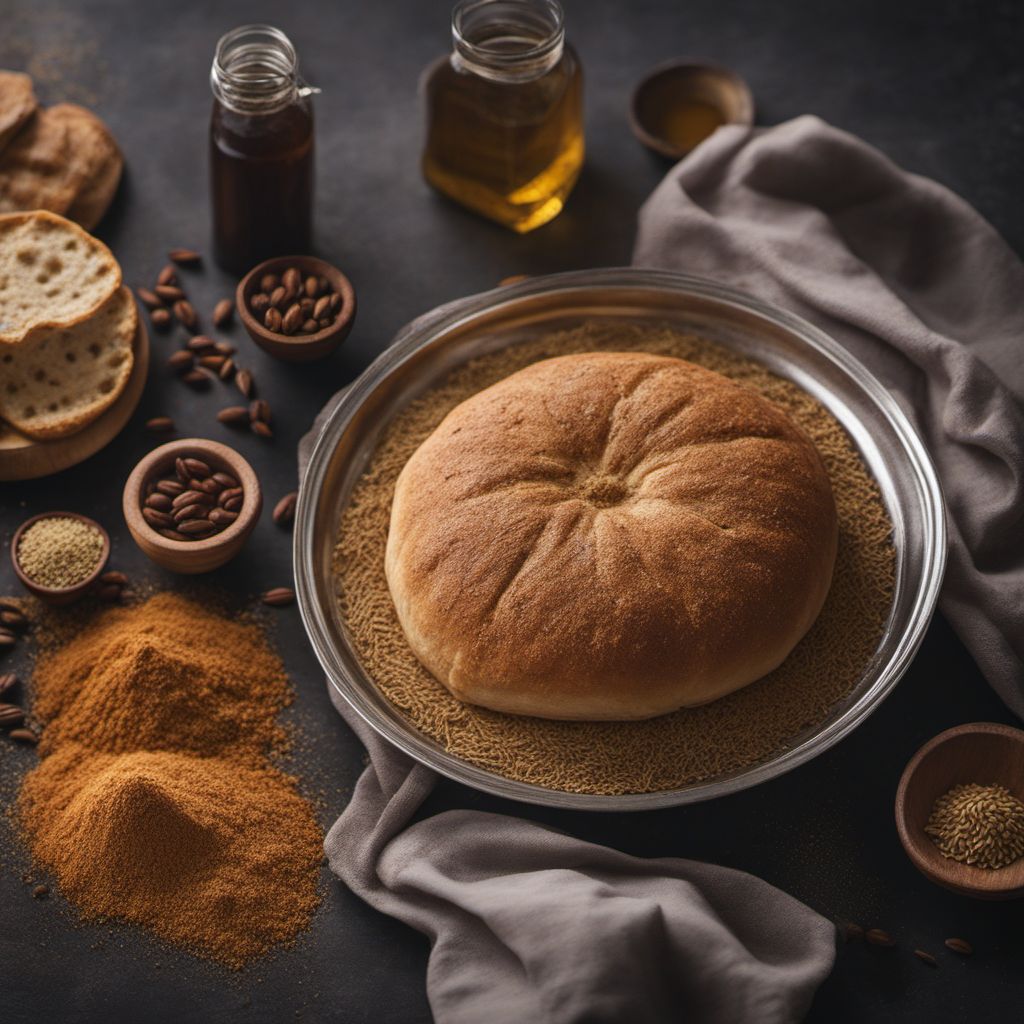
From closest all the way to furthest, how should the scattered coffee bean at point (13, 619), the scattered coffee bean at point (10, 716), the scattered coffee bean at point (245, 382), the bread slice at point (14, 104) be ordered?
the scattered coffee bean at point (10, 716) < the scattered coffee bean at point (13, 619) < the scattered coffee bean at point (245, 382) < the bread slice at point (14, 104)

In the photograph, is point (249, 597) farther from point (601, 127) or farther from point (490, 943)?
point (601, 127)

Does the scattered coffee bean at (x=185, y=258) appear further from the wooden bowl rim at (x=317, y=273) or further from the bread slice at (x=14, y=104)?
the bread slice at (x=14, y=104)

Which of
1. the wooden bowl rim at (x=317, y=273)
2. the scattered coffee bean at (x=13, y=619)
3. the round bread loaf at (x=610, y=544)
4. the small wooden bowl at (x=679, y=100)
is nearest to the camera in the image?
the round bread loaf at (x=610, y=544)

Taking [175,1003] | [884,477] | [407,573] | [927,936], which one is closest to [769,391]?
[884,477]

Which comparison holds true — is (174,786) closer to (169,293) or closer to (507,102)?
(169,293)

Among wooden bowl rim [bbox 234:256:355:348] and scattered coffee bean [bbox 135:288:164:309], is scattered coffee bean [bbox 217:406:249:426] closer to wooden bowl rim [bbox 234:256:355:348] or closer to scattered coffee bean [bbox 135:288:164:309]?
wooden bowl rim [bbox 234:256:355:348]

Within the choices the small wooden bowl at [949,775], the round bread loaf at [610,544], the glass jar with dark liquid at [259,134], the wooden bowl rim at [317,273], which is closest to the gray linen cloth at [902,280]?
the small wooden bowl at [949,775]
